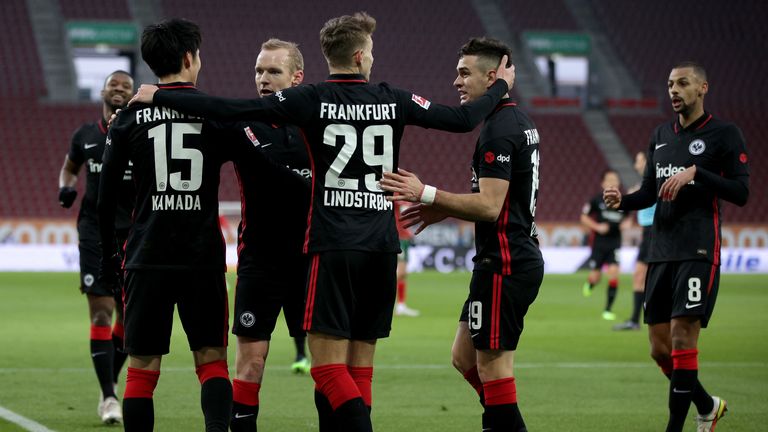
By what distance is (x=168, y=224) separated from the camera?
16.6 feet

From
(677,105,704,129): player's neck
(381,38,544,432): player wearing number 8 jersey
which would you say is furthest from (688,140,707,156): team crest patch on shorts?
(381,38,544,432): player wearing number 8 jersey

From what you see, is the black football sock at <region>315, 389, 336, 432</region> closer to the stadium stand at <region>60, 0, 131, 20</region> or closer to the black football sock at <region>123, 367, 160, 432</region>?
the black football sock at <region>123, 367, 160, 432</region>

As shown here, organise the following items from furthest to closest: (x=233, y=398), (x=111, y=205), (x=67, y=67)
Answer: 1. (x=67, y=67)
2. (x=233, y=398)
3. (x=111, y=205)

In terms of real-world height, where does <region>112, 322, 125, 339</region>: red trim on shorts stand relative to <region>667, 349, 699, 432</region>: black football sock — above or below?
above

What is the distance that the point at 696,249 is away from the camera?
654 cm

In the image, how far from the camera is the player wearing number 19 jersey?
6414mm

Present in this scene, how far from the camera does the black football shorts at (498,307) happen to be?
536 centimetres

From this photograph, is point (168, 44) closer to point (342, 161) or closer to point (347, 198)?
point (342, 161)

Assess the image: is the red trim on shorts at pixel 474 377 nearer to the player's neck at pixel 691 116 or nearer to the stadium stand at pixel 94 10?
the player's neck at pixel 691 116

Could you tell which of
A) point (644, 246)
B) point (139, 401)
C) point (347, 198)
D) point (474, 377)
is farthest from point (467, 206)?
point (644, 246)

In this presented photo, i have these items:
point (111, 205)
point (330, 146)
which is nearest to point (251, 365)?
point (111, 205)

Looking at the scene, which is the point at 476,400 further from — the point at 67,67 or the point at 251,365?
the point at 67,67

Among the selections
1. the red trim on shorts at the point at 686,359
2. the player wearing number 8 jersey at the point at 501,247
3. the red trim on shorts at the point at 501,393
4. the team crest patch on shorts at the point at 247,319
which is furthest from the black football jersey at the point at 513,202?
the red trim on shorts at the point at 686,359

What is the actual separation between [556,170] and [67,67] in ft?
52.2
